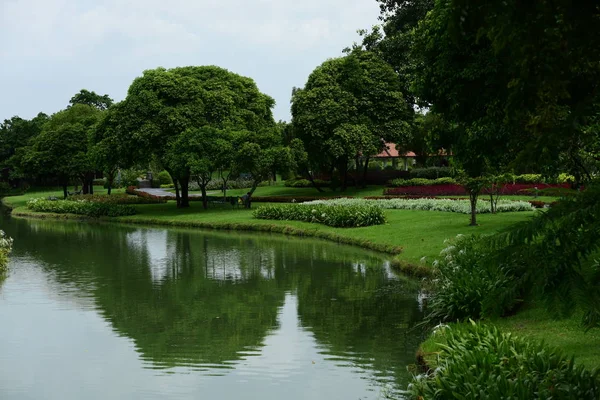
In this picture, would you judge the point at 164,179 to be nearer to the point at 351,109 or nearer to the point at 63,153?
the point at 63,153

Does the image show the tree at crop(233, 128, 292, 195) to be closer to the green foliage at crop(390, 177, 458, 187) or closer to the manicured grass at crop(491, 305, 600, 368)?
the green foliage at crop(390, 177, 458, 187)

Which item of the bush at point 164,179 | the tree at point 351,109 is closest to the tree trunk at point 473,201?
the tree at point 351,109

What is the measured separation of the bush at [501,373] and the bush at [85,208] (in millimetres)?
33616

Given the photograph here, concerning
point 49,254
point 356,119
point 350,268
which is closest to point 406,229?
point 350,268

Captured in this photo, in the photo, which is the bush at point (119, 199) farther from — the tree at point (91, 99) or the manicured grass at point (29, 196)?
the tree at point (91, 99)

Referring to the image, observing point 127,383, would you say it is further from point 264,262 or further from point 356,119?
point 356,119

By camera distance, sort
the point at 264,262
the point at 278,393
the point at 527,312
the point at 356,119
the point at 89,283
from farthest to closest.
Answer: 1. the point at 356,119
2. the point at 264,262
3. the point at 89,283
4. the point at 527,312
5. the point at 278,393

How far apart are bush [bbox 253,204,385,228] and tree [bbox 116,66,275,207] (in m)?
7.10

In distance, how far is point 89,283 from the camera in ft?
61.4

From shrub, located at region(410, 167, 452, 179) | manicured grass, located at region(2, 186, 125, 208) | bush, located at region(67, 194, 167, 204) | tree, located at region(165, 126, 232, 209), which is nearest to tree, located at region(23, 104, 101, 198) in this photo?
manicured grass, located at region(2, 186, 125, 208)

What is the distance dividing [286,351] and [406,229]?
14031 millimetres

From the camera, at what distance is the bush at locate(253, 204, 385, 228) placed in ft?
93.6

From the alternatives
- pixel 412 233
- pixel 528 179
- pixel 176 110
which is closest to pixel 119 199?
pixel 176 110

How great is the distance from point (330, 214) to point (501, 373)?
73.8 ft
